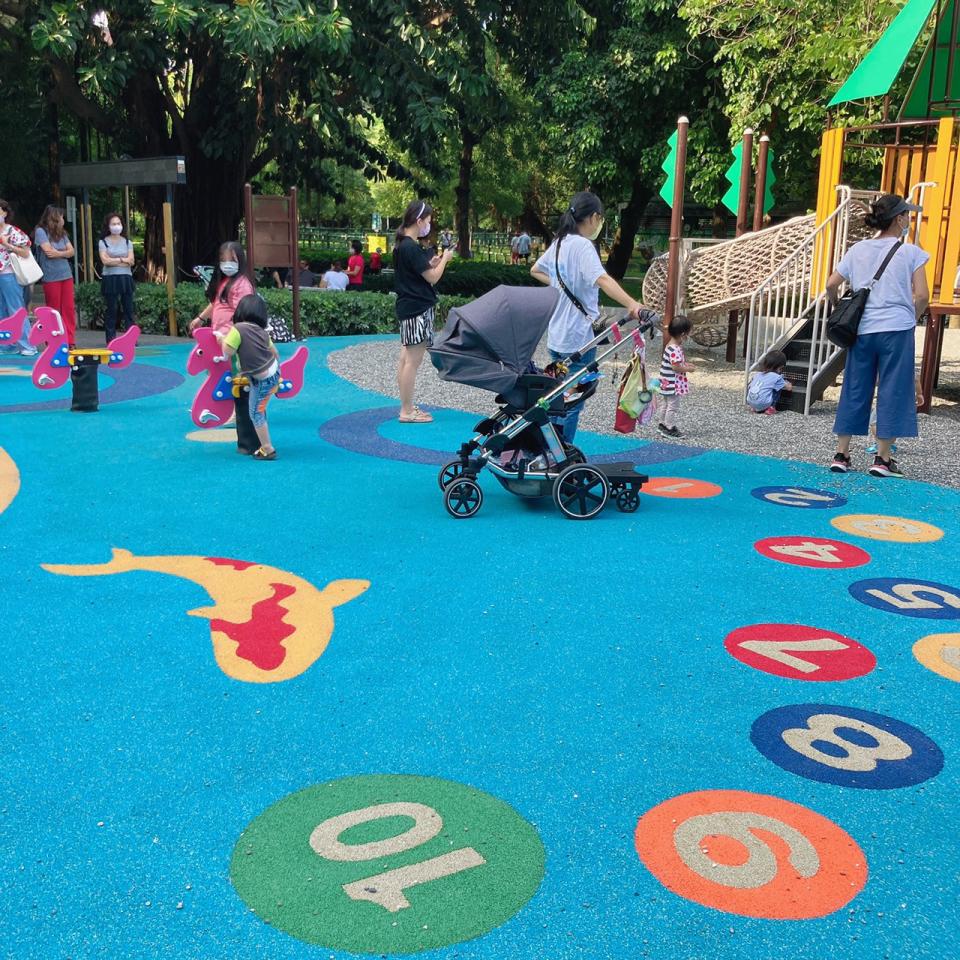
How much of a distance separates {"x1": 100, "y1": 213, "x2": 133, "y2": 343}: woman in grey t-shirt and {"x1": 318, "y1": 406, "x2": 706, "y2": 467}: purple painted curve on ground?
5936 millimetres

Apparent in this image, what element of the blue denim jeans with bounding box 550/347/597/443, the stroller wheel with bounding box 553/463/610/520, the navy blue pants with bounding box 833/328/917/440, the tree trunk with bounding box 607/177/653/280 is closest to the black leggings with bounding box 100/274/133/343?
the blue denim jeans with bounding box 550/347/597/443

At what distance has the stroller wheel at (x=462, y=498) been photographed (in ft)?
20.3

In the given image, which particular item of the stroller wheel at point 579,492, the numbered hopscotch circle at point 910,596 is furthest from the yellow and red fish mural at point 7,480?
the numbered hopscotch circle at point 910,596

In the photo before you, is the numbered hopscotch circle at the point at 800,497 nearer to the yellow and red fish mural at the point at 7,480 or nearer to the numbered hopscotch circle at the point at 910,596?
the numbered hopscotch circle at the point at 910,596

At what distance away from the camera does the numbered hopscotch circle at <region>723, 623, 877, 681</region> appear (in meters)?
4.06

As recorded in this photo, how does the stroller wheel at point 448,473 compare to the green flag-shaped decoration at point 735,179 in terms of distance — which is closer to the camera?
the stroller wheel at point 448,473

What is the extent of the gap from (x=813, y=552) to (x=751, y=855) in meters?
3.07

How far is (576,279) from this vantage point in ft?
21.5

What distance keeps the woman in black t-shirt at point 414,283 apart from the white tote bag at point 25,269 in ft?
19.8

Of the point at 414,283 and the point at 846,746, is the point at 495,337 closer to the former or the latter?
the point at 414,283

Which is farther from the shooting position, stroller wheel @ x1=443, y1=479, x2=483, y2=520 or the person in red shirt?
the person in red shirt

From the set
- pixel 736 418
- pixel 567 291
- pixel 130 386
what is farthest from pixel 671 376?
pixel 130 386

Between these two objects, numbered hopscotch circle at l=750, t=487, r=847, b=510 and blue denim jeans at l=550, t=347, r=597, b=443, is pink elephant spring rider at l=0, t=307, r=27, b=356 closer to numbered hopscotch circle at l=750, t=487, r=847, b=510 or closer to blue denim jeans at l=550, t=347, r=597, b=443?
blue denim jeans at l=550, t=347, r=597, b=443

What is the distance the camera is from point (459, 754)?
3.39 meters
